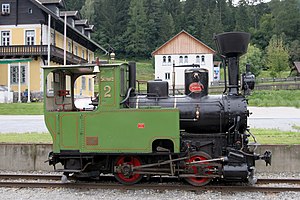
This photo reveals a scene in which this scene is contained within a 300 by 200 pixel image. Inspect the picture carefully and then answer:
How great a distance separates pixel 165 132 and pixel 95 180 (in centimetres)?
217

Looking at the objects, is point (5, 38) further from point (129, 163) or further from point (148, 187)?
point (148, 187)

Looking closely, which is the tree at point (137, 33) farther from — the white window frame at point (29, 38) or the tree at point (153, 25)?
the white window frame at point (29, 38)

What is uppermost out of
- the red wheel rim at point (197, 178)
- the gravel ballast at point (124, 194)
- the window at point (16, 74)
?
the window at point (16, 74)

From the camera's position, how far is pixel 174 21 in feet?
361

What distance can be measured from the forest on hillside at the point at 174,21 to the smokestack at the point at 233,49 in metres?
89.6

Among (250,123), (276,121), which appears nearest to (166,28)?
(276,121)

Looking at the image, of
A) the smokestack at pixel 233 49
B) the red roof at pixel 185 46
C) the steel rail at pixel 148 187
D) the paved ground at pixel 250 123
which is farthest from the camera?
the red roof at pixel 185 46

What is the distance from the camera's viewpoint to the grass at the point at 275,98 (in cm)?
3209

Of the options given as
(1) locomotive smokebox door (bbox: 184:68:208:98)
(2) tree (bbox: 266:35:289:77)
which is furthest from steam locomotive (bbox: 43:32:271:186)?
(2) tree (bbox: 266:35:289:77)

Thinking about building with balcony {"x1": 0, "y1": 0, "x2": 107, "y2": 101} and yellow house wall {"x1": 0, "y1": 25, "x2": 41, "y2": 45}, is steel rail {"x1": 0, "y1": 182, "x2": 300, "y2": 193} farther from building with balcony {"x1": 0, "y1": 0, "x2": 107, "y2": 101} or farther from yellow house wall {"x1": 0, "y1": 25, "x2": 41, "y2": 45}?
yellow house wall {"x1": 0, "y1": 25, "x2": 41, "y2": 45}

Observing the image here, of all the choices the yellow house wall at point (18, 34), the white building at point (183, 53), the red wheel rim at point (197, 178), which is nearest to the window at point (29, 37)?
the yellow house wall at point (18, 34)

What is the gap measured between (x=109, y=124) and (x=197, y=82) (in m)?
2.07

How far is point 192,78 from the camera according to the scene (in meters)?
7.92

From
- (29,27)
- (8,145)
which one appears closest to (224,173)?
(8,145)
